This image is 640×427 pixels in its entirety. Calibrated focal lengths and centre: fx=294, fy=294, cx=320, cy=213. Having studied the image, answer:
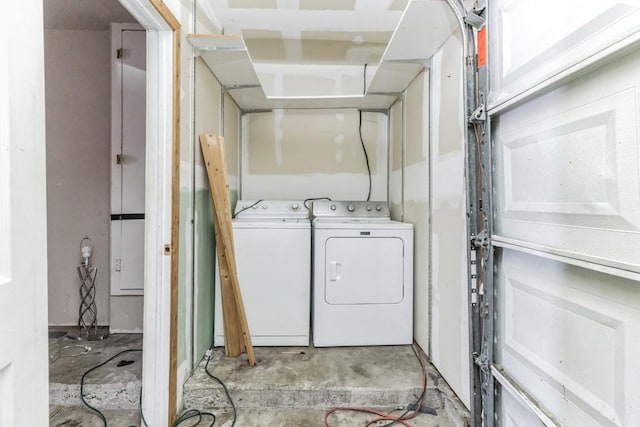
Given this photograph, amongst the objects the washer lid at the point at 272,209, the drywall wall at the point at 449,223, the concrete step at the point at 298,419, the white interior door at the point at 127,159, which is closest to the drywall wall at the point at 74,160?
the white interior door at the point at 127,159

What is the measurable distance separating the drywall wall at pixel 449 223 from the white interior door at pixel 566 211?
258 millimetres

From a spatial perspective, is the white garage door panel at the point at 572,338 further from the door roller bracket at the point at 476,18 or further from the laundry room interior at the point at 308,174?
the door roller bracket at the point at 476,18

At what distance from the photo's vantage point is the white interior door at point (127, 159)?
235cm

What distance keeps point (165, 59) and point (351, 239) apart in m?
1.57

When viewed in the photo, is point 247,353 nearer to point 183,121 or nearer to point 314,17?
point 183,121

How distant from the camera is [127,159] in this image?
2.37m

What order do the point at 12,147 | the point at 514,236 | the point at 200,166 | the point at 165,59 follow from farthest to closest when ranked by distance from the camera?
the point at 200,166
the point at 165,59
the point at 514,236
the point at 12,147

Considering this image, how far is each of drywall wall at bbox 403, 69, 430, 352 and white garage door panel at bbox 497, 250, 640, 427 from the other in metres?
0.78

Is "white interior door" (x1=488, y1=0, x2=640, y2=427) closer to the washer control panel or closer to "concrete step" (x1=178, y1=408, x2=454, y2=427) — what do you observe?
"concrete step" (x1=178, y1=408, x2=454, y2=427)

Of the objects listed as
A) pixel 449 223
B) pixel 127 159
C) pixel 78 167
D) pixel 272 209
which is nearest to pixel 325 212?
pixel 272 209

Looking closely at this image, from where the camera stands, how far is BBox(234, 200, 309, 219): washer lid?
266 centimetres

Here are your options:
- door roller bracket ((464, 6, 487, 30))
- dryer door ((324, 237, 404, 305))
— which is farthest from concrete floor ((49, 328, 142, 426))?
door roller bracket ((464, 6, 487, 30))

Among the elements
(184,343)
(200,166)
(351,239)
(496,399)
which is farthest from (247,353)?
(496,399)

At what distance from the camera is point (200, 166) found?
6.20 feet
